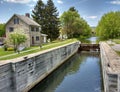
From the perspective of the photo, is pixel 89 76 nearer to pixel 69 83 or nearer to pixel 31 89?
pixel 69 83

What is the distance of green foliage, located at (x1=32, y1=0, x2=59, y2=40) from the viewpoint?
158 feet

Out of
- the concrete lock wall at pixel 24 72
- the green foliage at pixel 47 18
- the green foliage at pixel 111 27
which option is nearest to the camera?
the concrete lock wall at pixel 24 72

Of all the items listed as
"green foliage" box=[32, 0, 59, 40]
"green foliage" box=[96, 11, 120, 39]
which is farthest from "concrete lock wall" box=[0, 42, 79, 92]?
"green foliage" box=[96, 11, 120, 39]

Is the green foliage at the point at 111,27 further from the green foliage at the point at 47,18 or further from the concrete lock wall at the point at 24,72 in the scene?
the concrete lock wall at the point at 24,72

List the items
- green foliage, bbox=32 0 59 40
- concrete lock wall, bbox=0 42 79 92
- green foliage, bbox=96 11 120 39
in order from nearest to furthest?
concrete lock wall, bbox=0 42 79 92 < green foliage, bbox=32 0 59 40 < green foliage, bbox=96 11 120 39

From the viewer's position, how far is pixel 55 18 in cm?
5009

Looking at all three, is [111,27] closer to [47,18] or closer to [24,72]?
[47,18]

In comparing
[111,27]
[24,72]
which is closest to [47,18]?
[111,27]

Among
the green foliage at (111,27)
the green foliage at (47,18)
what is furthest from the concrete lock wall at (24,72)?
the green foliage at (111,27)

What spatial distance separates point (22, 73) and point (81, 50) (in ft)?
107

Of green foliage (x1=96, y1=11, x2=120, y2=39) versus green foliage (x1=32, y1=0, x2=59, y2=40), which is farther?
green foliage (x1=96, y1=11, x2=120, y2=39)

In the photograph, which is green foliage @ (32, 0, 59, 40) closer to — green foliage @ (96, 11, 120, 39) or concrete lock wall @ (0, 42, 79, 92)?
green foliage @ (96, 11, 120, 39)

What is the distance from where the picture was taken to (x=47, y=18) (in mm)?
49031

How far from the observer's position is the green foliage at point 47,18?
48.2 m
